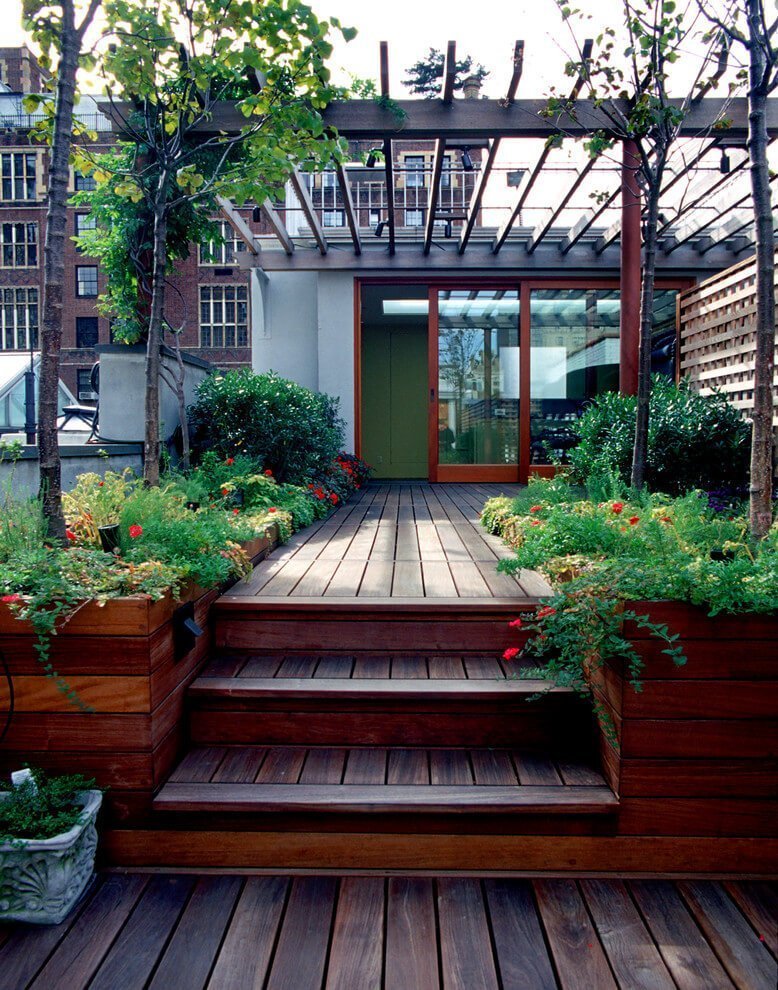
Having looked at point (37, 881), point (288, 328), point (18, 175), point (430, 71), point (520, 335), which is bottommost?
point (37, 881)

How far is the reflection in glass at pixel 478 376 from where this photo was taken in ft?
25.3

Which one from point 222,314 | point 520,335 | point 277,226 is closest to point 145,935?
point 277,226

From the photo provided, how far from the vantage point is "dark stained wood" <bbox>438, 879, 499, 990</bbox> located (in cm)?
144

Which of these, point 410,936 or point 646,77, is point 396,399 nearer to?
point 646,77

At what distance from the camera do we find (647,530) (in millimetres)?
2342

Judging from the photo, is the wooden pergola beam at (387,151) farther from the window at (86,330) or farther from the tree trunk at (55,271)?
the window at (86,330)

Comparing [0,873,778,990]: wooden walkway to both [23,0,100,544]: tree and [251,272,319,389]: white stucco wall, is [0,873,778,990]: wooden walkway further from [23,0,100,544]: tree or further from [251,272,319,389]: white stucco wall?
[251,272,319,389]: white stucco wall

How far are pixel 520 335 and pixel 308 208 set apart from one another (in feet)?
9.02

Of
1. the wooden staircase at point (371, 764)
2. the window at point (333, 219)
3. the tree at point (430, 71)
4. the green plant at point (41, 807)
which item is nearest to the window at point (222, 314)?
the tree at point (430, 71)

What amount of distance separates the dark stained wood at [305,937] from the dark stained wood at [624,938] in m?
0.63

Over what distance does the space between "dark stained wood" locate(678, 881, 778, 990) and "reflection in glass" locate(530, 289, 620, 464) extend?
617 centimetres

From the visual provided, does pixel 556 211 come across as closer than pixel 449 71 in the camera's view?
No

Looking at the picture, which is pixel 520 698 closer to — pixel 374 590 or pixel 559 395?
pixel 374 590

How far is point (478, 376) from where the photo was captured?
7.75 m
